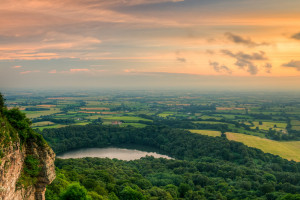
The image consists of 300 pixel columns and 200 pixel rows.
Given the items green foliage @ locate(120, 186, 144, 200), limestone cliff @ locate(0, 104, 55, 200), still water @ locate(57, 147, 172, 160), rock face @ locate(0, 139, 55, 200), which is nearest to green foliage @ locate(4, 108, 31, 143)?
limestone cliff @ locate(0, 104, 55, 200)

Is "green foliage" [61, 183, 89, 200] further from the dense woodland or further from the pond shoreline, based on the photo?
the pond shoreline

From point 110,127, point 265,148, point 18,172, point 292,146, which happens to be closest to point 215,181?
point 265,148

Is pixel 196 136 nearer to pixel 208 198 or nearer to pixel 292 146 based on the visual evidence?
pixel 292 146

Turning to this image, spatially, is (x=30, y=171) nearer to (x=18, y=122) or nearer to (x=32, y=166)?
(x=32, y=166)

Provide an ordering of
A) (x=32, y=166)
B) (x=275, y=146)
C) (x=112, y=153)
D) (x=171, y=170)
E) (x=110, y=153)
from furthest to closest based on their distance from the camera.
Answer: (x=112, y=153), (x=110, y=153), (x=275, y=146), (x=171, y=170), (x=32, y=166)

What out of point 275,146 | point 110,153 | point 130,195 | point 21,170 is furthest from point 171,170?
point 21,170

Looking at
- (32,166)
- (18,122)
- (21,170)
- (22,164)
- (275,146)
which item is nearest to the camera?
(21,170)
